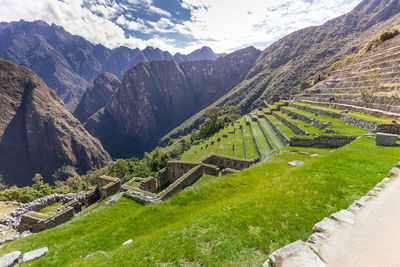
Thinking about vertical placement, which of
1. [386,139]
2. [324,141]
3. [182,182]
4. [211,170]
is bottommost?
[211,170]

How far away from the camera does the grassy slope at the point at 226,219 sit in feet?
19.3

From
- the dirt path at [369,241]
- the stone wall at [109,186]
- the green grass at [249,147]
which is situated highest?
→ the dirt path at [369,241]

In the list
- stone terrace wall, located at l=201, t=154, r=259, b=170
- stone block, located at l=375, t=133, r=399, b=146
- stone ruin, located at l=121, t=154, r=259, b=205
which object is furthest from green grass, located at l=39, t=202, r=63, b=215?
stone block, located at l=375, t=133, r=399, b=146

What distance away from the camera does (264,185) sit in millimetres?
10719

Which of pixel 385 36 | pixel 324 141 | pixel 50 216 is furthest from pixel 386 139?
pixel 385 36

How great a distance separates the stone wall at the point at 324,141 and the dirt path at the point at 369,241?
45.0 ft

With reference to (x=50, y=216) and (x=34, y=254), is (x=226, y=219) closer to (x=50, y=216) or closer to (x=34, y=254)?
(x=34, y=254)

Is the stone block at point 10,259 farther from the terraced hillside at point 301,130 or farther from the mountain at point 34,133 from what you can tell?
the mountain at point 34,133

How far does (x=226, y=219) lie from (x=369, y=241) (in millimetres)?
4571

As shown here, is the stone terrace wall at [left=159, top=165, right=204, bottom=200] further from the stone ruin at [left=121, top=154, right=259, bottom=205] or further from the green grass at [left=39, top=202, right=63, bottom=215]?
the green grass at [left=39, top=202, right=63, bottom=215]

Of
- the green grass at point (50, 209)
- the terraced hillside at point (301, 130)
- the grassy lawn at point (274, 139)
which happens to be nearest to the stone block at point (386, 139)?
the terraced hillside at point (301, 130)

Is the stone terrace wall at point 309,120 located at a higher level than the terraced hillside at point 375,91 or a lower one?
lower

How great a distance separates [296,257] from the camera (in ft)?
14.1

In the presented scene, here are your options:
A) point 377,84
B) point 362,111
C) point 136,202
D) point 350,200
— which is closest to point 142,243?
point 136,202
